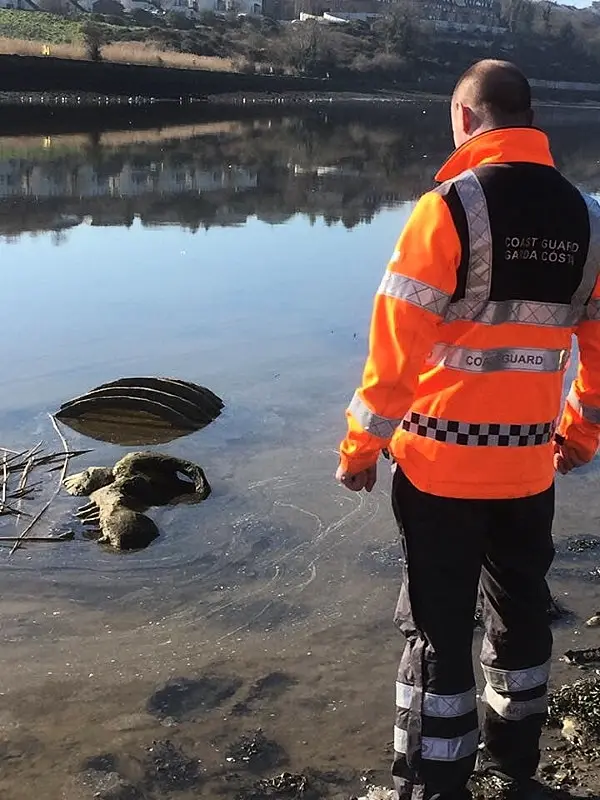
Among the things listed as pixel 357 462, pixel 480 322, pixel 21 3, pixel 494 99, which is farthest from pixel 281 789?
pixel 21 3

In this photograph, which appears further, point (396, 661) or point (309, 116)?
point (309, 116)

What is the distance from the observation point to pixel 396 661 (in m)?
4.50

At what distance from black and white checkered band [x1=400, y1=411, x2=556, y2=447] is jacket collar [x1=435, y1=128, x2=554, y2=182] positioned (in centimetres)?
71

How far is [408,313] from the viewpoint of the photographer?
9.29 ft

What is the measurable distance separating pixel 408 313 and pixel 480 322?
0.84 ft

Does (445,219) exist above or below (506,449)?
above

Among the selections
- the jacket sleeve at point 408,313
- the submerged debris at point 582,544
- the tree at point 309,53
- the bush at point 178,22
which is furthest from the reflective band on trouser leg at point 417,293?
the bush at point 178,22

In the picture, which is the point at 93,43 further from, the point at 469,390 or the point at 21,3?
the point at 469,390

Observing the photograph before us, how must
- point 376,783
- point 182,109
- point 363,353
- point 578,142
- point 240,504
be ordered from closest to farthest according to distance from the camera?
1. point 376,783
2. point 240,504
3. point 363,353
4. point 578,142
5. point 182,109

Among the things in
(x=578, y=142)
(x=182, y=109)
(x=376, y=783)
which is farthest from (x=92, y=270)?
(x=182, y=109)

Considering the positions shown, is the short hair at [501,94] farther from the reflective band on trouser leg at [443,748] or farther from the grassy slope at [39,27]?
the grassy slope at [39,27]

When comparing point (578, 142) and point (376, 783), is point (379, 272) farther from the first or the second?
point (578, 142)

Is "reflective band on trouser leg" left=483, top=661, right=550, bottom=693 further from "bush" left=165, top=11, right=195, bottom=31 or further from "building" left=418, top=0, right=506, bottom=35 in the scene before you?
"building" left=418, top=0, right=506, bottom=35

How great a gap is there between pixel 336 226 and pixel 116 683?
1340cm
